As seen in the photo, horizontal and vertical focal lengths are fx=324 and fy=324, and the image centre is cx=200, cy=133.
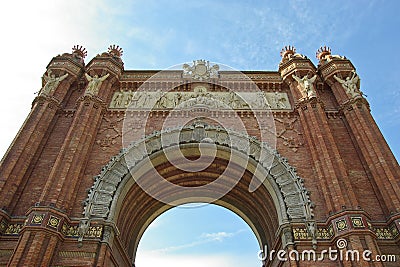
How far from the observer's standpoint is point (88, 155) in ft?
44.6

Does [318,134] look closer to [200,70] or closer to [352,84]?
[352,84]

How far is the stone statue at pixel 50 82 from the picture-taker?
15516 millimetres

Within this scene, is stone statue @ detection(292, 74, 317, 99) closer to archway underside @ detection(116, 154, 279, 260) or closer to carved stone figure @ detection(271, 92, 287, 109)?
carved stone figure @ detection(271, 92, 287, 109)

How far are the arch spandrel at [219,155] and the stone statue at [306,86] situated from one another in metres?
3.54

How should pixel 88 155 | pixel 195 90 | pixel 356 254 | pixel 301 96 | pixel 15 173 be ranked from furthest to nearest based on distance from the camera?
1. pixel 195 90
2. pixel 301 96
3. pixel 88 155
4. pixel 15 173
5. pixel 356 254

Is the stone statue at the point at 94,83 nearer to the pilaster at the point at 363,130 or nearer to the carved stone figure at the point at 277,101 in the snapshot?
the carved stone figure at the point at 277,101

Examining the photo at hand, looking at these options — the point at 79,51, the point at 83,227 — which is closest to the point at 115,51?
the point at 79,51

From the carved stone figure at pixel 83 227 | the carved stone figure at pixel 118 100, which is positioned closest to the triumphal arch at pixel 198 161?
the carved stone figure at pixel 83 227

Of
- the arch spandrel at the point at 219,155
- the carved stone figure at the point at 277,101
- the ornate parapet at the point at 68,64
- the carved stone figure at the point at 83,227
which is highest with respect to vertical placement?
the ornate parapet at the point at 68,64

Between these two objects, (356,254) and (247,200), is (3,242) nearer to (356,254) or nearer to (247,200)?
(247,200)

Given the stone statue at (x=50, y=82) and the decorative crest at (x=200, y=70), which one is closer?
the stone statue at (x=50, y=82)

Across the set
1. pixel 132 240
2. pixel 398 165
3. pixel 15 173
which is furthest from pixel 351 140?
pixel 15 173

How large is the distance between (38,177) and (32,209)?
2.29 meters

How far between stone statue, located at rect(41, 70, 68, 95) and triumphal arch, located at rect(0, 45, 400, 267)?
0.07 m
